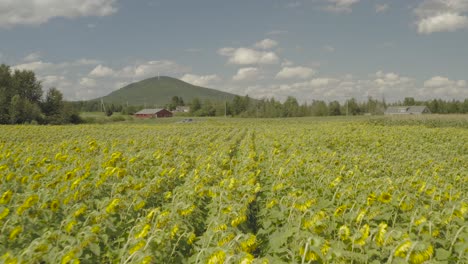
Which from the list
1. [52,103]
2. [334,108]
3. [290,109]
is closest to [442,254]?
[52,103]

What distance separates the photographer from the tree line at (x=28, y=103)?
165 feet

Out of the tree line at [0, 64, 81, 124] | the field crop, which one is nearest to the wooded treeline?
the tree line at [0, 64, 81, 124]

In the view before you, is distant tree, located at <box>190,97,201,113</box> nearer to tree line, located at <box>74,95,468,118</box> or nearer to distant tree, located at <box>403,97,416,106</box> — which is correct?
tree line, located at <box>74,95,468,118</box>

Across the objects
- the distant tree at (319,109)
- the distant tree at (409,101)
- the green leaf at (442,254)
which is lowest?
the green leaf at (442,254)

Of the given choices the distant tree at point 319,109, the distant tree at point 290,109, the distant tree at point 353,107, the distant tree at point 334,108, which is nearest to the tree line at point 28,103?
the distant tree at point 290,109

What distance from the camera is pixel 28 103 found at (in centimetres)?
5109

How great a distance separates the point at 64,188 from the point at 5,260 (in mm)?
2551

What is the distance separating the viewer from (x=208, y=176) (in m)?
6.60

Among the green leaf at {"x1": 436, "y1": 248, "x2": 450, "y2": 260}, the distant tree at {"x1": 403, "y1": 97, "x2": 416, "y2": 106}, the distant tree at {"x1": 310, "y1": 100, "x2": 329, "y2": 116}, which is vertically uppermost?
the distant tree at {"x1": 403, "y1": 97, "x2": 416, "y2": 106}

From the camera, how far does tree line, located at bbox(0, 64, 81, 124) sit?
5016cm

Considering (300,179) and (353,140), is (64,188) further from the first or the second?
(353,140)

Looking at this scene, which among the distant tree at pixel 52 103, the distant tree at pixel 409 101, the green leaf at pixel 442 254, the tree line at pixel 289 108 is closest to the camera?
the green leaf at pixel 442 254

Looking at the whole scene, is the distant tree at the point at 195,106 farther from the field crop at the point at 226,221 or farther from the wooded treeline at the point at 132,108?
the field crop at the point at 226,221

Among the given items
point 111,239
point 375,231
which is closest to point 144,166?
point 111,239
